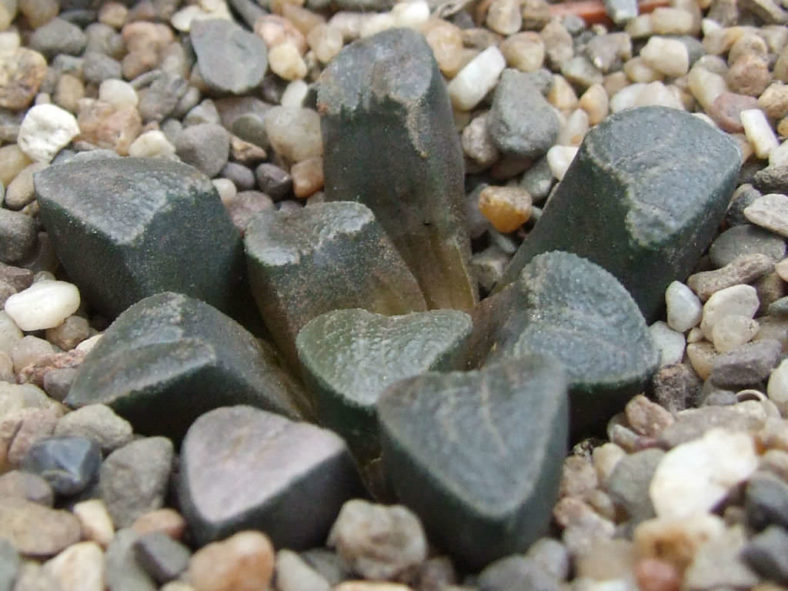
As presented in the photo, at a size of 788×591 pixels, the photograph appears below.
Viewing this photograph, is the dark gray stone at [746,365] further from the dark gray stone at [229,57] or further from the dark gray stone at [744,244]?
the dark gray stone at [229,57]

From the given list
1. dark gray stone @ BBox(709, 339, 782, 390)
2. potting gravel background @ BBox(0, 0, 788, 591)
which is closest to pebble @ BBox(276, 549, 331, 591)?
potting gravel background @ BBox(0, 0, 788, 591)

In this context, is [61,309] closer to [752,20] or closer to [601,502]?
[601,502]

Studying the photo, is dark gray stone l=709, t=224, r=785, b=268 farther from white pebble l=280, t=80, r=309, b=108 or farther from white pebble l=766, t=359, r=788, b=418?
white pebble l=280, t=80, r=309, b=108

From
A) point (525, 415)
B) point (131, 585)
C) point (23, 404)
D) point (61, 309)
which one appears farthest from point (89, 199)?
point (525, 415)

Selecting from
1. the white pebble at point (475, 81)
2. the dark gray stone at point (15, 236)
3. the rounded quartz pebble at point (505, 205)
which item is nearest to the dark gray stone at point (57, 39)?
the dark gray stone at point (15, 236)

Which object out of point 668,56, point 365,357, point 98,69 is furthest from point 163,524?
point 668,56

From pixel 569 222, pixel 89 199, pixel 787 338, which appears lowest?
pixel 787 338

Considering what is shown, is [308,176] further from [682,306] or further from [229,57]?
[682,306]
